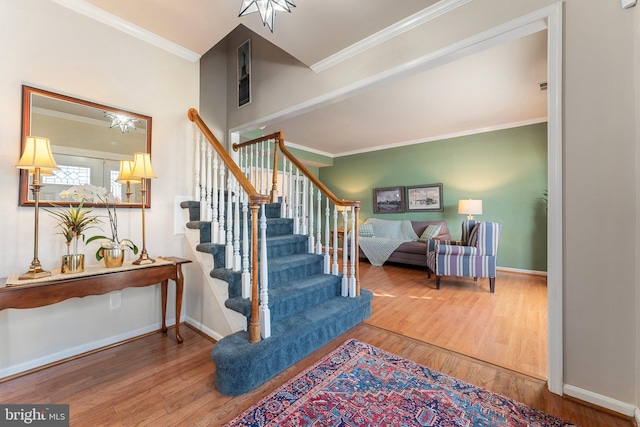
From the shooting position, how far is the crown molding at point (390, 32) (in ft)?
6.37

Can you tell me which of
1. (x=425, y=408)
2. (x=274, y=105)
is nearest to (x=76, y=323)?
(x=425, y=408)

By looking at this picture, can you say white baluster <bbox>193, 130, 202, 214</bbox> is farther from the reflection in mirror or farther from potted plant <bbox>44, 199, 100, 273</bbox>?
potted plant <bbox>44, 199, 100, 273</bbox>

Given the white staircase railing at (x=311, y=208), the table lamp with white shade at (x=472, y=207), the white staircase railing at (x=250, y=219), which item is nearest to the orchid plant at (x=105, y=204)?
the white staircase railing at (x=250, y=219)

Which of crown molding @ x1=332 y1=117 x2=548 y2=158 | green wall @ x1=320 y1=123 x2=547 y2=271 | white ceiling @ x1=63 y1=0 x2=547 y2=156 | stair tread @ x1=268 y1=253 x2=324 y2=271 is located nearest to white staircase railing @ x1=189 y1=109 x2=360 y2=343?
stair tread @ x1=268 y1=253 x2=324 y2=271

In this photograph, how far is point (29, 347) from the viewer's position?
1.84 meters

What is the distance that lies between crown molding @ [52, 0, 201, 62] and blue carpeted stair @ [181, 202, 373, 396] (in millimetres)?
1544

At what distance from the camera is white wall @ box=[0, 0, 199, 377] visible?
179cm

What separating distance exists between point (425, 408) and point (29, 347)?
269 centimetres

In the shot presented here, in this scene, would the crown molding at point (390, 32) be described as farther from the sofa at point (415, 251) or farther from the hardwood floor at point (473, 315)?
the sofa at point (415, 251)

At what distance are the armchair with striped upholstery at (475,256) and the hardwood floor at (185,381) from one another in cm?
100

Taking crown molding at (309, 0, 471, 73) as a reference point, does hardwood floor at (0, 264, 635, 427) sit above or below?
below

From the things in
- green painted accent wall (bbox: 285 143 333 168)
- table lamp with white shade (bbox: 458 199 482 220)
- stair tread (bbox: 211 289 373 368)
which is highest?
green painted accent wall (bbox: 285 143 333 168)

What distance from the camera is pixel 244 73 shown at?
3.58 meters

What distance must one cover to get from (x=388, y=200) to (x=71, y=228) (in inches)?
228
